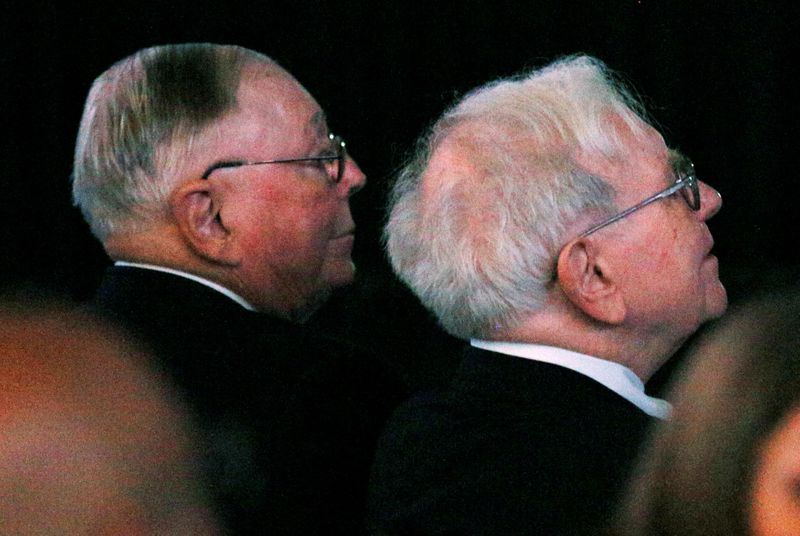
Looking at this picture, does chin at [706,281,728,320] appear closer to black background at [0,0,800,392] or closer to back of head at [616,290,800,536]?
black background at [0,0,800,392]

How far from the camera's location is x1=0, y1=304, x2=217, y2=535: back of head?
858 millimetres

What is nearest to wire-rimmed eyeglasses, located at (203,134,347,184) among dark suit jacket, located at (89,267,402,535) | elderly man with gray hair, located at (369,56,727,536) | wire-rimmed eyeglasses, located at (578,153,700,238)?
dark suit jacket, located at (89,267,402,535)

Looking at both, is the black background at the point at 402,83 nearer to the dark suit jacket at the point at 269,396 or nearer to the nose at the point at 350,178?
the nose at the point at 350,178

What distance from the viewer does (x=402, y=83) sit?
3.06 metres

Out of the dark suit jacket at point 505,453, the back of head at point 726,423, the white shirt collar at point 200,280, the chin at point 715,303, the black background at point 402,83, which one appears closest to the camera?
the back of head at point 726,423

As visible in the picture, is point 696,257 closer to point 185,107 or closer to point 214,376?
point 214,376

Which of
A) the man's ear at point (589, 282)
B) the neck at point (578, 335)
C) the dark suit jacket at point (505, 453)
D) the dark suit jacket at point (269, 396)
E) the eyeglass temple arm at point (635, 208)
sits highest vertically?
the eyeglass temple arm at point (635, 208)

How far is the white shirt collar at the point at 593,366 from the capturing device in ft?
5.98

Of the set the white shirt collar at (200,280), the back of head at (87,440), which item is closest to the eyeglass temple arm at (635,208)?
the white shirt collar at (200,280)

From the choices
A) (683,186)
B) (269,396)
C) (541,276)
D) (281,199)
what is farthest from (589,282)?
(281,199)

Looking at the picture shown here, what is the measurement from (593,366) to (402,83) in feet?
4.49

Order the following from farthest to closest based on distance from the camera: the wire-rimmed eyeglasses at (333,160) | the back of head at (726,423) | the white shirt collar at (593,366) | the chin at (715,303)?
1. the wire-rimmed eyeglasses at (333,160)
2. the chin at (715,303)
3. the white shirt collar at (593,366)
4. the back of head at (726,423)

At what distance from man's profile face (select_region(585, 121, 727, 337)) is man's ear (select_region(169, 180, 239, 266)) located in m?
0.73

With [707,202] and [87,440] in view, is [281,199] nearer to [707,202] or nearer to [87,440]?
[707,202]
